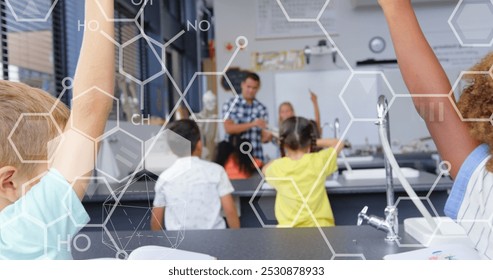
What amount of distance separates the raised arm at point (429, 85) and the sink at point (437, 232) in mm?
168

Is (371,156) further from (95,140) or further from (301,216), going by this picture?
(95,140)

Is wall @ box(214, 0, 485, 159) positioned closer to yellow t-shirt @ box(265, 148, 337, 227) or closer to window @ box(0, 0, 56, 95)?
yellow t-shirt @ box(265, 148, 337, 227)

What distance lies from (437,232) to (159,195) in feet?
1.65

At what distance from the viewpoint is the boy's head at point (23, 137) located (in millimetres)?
756

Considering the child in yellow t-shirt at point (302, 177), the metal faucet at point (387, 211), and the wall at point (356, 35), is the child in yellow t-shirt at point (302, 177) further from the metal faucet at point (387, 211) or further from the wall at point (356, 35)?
the metal faucet at point (387, 211)

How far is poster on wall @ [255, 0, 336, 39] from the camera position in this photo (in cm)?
92

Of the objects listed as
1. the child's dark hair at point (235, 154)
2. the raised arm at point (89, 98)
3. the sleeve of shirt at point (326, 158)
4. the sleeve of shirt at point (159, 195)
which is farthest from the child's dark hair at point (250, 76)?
the raised arm at point (89, 98)

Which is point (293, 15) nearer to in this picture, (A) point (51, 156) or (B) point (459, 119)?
(B) point (459, 119)

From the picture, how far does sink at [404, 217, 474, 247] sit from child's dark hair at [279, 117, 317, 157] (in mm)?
409

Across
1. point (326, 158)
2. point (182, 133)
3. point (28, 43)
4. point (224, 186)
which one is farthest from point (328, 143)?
point (28, 43)

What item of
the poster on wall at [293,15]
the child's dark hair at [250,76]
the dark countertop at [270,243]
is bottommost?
the dark countertop at [270,243]

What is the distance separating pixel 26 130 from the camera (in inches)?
29.8

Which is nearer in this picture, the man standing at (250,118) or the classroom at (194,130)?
the classroom at (194,130)

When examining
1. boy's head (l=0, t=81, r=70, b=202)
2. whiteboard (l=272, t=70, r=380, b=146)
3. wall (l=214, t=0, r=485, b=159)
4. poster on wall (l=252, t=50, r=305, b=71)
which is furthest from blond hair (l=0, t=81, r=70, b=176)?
poster on wall (l=252, t=50, r=305, b=71)
